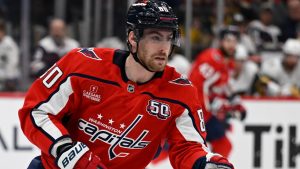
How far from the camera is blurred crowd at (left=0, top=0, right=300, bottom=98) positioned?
7199 millimetres

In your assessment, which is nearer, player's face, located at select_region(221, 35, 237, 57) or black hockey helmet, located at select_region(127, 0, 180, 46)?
black hockey helmet, located at select_region(127, 0, 180, 46)

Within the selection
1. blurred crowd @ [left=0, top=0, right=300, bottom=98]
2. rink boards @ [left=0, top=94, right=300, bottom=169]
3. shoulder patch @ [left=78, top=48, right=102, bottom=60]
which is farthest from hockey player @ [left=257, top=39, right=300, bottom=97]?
shoulder patch @ [left=78, top=48, right=102, bottom=60]

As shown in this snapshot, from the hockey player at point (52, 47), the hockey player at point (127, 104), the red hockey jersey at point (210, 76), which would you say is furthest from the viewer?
the hockey player at point (52, 47)

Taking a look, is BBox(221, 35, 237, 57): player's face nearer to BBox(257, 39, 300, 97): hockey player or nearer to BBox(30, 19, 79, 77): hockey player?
BBox(257, 39, 300, 97): hockey player

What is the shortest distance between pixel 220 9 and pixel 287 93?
1.04 m

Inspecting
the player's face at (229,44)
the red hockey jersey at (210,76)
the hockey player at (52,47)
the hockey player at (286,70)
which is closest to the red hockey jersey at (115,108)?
the red hockey jersey at (210,76)

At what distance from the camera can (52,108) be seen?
11.0ft

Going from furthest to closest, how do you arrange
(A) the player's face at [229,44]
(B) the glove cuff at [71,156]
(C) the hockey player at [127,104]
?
(A) the player's face at [229,44]
(C) the hockey player at [127,104]
(B) the glove cuff at [71,156]

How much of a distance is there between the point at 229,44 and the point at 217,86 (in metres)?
0.36

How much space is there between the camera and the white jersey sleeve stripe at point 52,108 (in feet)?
10.8

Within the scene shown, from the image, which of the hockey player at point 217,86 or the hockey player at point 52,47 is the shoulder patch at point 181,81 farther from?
the hockey player at point 52,47

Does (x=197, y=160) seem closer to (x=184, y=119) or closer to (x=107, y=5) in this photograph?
(x=184, y=119)

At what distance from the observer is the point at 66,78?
3.36 meters

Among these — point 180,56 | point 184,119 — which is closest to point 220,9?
point 180,56
